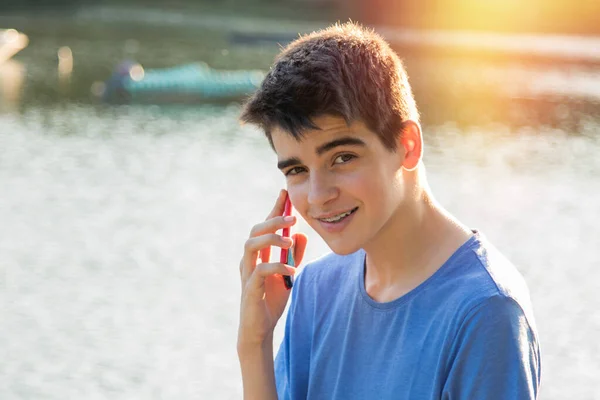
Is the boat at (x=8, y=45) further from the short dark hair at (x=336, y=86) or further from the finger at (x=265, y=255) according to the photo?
the short dark hair at (x=336, y=86)

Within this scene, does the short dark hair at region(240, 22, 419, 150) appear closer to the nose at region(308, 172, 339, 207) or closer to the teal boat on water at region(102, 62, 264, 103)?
the nose at region(308, 172, 339, 207)

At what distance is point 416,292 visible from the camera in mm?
2066

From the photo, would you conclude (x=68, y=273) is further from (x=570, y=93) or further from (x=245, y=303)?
(x=570, y=93)

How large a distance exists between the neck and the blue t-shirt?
0.03 m

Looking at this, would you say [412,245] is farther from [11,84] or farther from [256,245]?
[11,84]

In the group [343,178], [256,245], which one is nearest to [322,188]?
[343,178]

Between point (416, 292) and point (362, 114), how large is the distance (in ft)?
1.14

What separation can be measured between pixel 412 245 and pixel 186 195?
36.0 feet

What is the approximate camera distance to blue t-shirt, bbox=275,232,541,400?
188 centimetres

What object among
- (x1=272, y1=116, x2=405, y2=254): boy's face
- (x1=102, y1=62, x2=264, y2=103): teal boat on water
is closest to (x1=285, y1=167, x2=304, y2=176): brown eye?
(x1=272, y1=116, x2=405, y2=254): boy's face

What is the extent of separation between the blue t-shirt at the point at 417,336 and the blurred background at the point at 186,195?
0.83m

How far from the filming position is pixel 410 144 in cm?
221

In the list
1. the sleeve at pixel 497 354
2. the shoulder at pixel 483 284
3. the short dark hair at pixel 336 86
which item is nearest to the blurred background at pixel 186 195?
the short dark hair at pixel 336 86

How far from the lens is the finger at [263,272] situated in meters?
2.31
